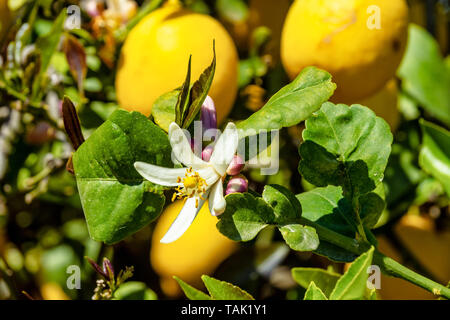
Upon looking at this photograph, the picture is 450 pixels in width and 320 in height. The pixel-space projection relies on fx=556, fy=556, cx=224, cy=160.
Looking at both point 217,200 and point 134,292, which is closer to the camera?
point 217,200

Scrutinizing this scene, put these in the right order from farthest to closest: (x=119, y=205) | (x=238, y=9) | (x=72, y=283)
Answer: (x=238, y=9) → (x=72, y=283) → (x=119, y=205)

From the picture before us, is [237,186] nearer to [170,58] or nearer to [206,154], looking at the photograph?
[206,154]

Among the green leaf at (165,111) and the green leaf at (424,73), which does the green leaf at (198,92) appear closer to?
the green leaf at (165,111)

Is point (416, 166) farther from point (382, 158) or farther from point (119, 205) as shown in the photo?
point (119, 205)

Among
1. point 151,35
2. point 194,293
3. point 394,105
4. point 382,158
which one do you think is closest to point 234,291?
point 194,293

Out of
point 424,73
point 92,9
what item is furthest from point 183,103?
point 424,73

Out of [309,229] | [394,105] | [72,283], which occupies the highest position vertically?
[309,229]
